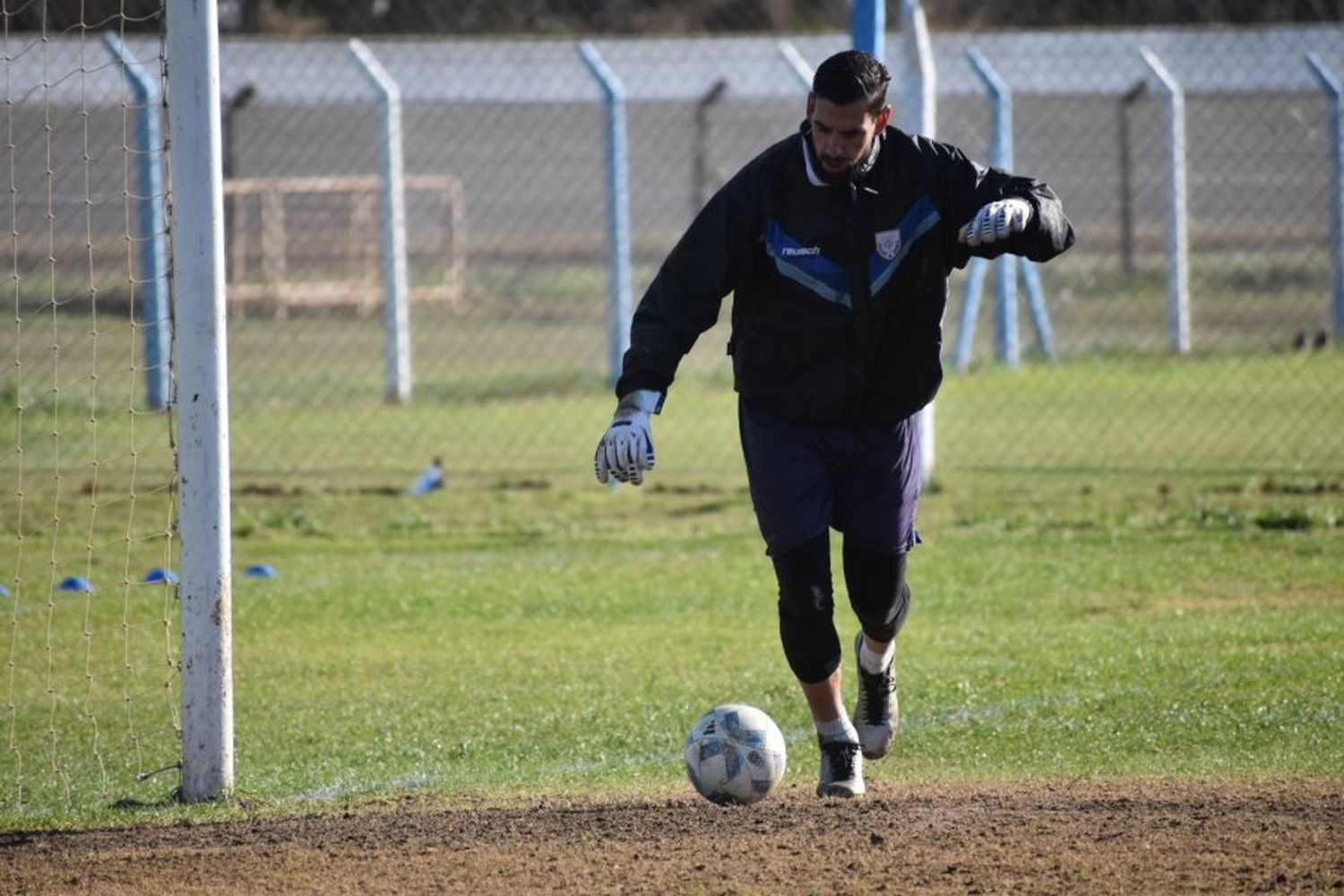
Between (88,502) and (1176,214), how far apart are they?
32.1ft

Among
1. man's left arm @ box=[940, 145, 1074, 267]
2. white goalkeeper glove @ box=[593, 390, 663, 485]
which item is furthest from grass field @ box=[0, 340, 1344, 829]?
man's left arm @ box=[940, 145, 1074, 267]

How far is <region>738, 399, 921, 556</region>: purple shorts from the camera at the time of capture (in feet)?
18.7

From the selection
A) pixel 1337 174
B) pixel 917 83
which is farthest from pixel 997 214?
pixel 1337 174

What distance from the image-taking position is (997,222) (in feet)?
17.5

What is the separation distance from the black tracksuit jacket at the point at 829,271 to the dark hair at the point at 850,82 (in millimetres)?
224

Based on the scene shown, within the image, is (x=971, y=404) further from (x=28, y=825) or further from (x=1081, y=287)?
(x=28, y=825)

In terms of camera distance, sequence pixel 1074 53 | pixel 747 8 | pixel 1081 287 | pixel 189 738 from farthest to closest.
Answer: pixel 747 8
pixel 1081 287
pixel 1074 53
pixel 189 738

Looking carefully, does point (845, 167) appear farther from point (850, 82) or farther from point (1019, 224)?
point (1019, 224)

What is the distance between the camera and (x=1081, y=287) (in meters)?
23.0

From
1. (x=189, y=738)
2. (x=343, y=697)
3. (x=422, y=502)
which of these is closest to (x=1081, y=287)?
(x=422, y=502)

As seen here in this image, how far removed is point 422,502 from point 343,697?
459 cm

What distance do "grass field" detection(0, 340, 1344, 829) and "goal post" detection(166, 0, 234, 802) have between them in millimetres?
407

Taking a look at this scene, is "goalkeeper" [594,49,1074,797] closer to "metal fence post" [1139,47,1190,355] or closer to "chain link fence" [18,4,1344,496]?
"chain link fence" [18,4,1344,496]

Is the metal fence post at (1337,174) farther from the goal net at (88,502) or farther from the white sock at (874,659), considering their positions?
the white sock at (874,659)
